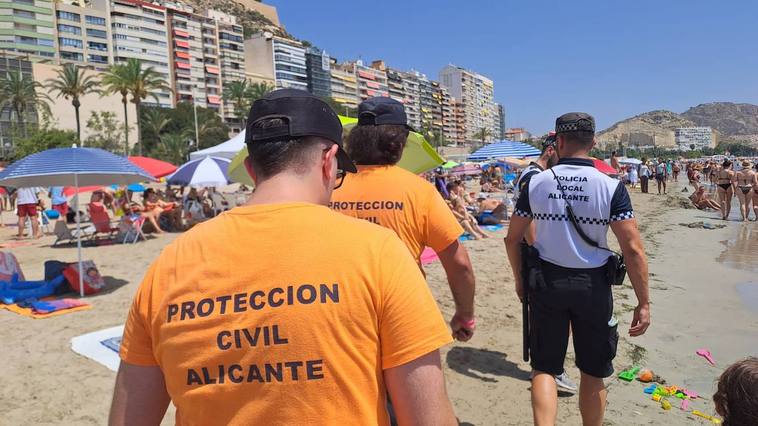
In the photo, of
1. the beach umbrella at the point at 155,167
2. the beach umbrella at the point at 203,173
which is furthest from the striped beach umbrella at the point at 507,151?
the beach umbrella at the point at 155,167

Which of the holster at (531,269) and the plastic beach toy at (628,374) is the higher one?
the holster at (531,269)

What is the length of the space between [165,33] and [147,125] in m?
25.3

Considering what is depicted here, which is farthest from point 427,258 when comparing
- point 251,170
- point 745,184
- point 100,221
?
point 745,184

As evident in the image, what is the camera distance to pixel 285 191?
1.14m

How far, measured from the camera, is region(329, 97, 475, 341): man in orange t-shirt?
2197mm

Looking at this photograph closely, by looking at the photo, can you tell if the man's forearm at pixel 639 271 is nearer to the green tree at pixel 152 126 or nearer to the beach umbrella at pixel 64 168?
the beach umbrella at pixel 64 168

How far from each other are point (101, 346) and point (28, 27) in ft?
278

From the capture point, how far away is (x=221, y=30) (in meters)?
89.8

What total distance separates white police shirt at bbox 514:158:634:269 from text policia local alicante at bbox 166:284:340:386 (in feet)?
6.33

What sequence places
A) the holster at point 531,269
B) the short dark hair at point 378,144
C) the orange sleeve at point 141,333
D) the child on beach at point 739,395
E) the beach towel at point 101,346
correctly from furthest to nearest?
the beach towel at point 101,346, the holster at point 531,269, the short dark hair at point 378,144, the child on beach at point 739,395, the orange sleeve at point 141,333

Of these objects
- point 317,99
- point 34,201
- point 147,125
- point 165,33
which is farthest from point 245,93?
point 317,99

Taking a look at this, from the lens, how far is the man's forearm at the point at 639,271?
260cm

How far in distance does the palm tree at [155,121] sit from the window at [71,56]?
18.9 meters

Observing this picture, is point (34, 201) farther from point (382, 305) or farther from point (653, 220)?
point (653, 220)
